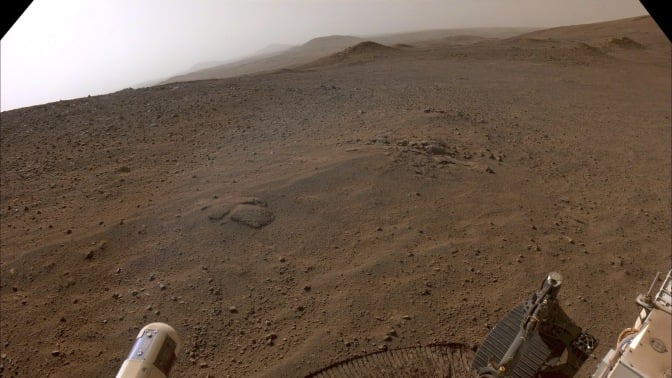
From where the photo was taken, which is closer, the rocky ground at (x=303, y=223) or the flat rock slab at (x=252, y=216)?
the rocky ground at (x=303, y=223)

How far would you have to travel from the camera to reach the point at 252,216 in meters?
6.45

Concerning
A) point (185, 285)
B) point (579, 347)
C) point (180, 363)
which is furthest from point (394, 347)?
point (185, 285)

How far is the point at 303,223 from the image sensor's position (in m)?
6.45

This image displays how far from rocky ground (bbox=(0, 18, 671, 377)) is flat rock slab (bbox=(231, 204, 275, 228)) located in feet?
0.12

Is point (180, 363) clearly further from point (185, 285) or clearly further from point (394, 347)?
point (394, 347)

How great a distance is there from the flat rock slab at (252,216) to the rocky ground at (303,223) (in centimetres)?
4

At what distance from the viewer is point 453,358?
184 inches

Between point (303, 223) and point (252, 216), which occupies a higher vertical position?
point (252, 216)

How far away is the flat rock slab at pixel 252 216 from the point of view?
6.38 metres

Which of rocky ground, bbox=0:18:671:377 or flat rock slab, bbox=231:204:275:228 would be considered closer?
rocky ground, bbox=0:18:671:377

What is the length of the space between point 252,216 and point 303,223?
0.75m

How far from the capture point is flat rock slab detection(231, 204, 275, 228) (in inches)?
251

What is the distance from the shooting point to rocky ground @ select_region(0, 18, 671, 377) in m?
4.98

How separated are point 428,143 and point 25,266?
261 inches
